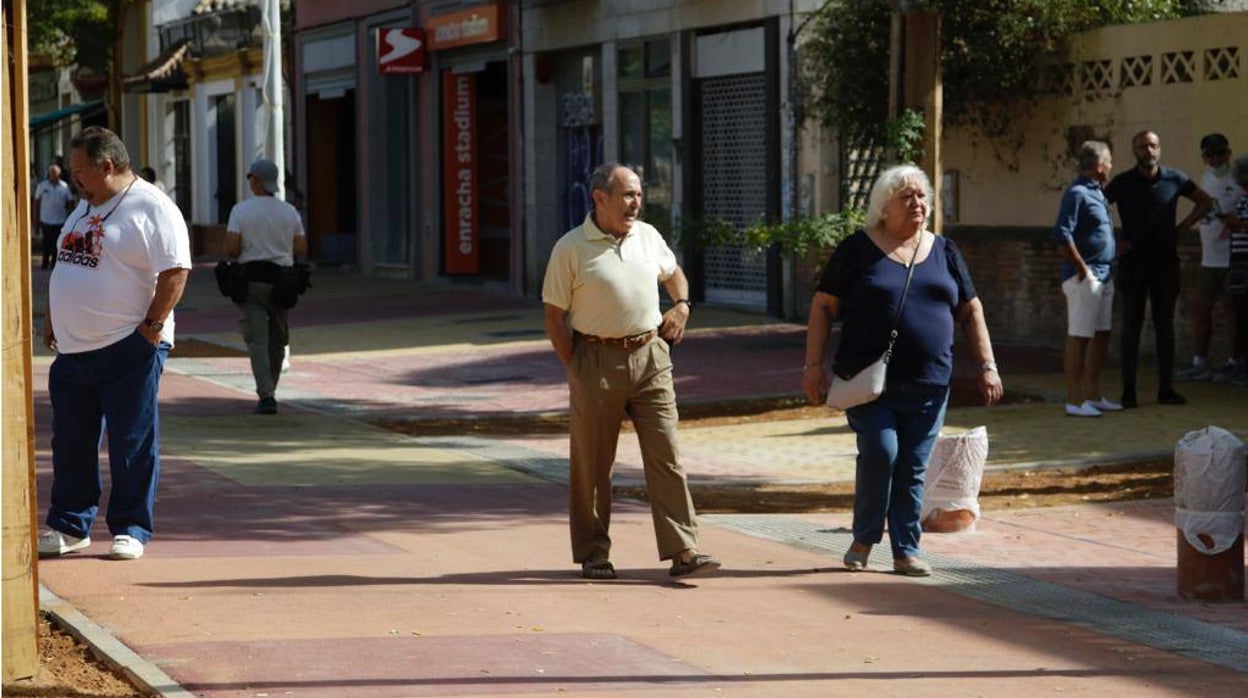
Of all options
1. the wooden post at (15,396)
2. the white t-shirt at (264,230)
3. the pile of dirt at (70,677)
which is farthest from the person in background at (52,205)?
the wooden post at (15,396)

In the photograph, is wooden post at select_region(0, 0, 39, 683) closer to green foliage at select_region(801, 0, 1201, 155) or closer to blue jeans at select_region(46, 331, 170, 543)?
blue jeans at select_region(46, 331, 170, 543)

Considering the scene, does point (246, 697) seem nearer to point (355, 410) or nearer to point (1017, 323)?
point (355, 410)

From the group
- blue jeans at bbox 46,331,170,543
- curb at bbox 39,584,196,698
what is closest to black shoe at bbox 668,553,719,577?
blue jeans at bbox 46,331,170,543

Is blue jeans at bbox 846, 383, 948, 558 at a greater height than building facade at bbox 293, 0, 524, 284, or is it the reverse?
building facade at bbox 293, 0, 524, 284

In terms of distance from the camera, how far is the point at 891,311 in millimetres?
9242

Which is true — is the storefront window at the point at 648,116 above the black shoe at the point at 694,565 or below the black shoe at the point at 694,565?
above

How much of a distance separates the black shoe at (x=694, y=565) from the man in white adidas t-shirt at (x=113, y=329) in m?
2.34

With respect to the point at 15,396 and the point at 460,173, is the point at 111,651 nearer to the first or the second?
the point at 15,396

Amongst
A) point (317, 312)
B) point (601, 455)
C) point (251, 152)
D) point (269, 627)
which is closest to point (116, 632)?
point (269, 627)

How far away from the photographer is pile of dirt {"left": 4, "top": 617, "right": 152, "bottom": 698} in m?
7.09

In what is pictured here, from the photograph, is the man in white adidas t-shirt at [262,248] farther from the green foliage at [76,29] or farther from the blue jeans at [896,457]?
the green foliage at [76,29]

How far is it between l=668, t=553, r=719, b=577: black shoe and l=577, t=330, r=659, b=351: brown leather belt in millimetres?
905

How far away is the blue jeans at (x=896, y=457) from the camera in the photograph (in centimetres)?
934

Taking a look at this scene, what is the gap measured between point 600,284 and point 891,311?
1213mm
